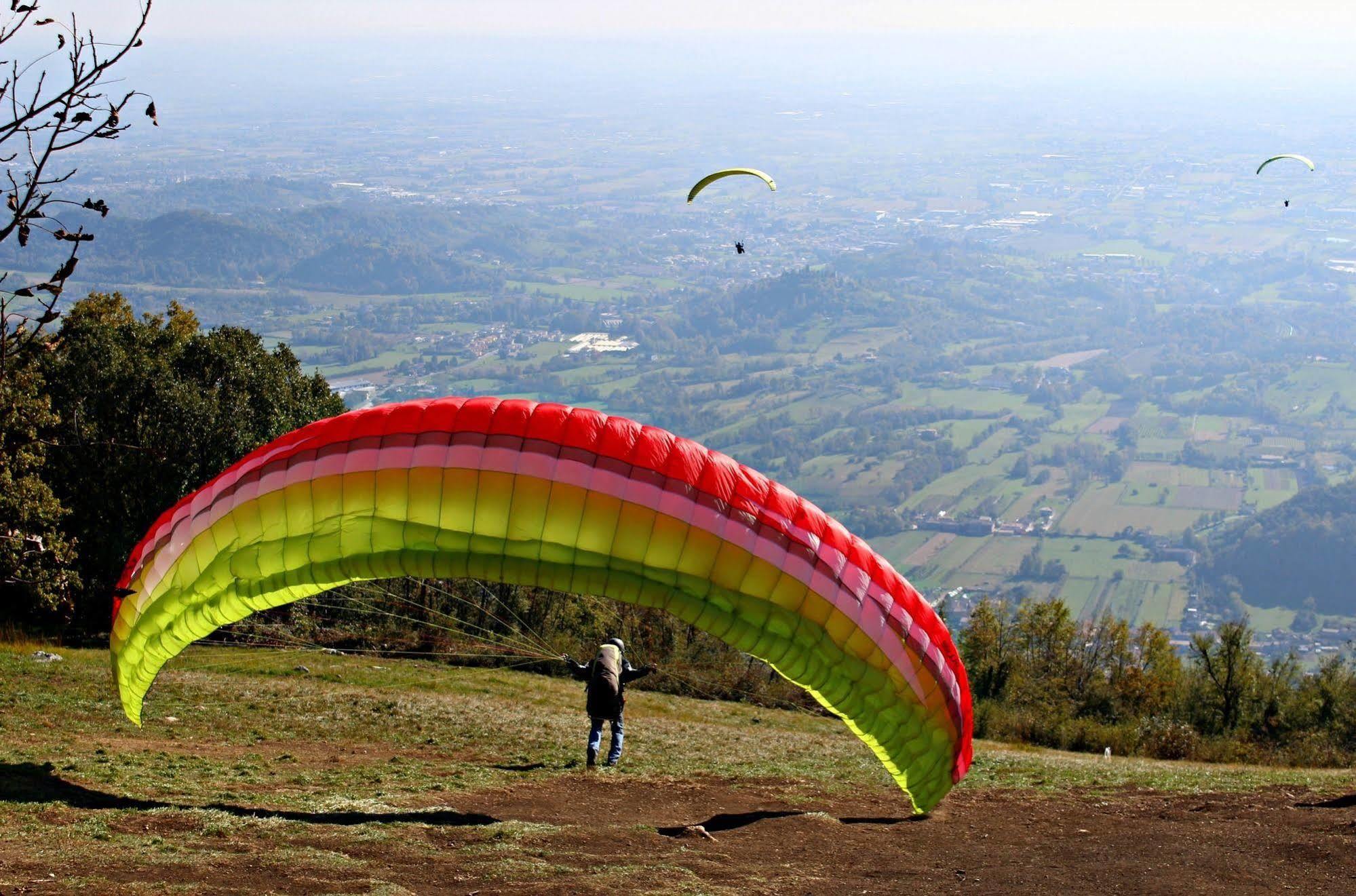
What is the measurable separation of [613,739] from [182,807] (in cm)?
582

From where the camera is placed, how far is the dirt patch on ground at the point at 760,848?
10586 mm

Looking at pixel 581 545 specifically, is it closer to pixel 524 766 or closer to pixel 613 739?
pixel 613 739

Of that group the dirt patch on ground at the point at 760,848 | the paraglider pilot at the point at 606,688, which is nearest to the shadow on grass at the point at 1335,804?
the dirt patch on ground at the point at 760,848

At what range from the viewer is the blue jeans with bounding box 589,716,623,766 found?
1639 centimetres

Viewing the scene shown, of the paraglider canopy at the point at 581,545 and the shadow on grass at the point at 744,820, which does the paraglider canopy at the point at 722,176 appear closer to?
the paraglider canopy at the point at 581,545

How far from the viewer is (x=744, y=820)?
44.6ft

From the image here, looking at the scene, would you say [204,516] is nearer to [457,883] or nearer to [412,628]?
[457,883]

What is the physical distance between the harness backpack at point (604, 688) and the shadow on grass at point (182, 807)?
299 cm

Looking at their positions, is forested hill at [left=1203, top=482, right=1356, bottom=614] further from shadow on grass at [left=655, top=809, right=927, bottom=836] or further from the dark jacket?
shadow on grass at [left=655, top=809, right=927, bottom=836]

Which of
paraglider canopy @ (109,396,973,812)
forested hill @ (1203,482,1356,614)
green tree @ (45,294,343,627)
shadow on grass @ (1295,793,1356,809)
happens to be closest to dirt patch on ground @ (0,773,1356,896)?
shadow on grass @ (1295,793,1356,809)

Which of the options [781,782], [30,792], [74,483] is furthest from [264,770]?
[74,483]

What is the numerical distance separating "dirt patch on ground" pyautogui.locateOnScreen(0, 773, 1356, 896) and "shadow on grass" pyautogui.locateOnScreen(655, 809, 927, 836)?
0.03 meters

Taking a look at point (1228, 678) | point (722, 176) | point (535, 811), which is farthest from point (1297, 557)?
point (535, 811)

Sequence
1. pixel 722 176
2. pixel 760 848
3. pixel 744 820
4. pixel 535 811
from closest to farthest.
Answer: pixel 760 848
pixel 744 820
pixel 535 811
pixel 722 176
